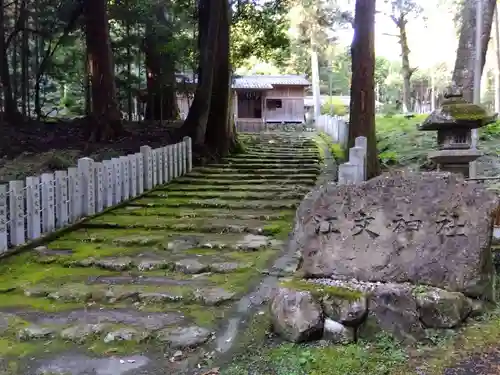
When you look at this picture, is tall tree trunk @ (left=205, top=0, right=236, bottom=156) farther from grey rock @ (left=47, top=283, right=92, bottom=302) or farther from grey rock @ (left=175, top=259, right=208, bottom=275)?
grey rock @ (left=47, top=283, right=92, bottom=302)

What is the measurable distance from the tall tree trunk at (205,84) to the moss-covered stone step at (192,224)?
5.98 metres

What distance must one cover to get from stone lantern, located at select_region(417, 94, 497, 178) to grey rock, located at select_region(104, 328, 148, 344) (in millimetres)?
5978

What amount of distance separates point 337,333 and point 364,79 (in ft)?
28.5

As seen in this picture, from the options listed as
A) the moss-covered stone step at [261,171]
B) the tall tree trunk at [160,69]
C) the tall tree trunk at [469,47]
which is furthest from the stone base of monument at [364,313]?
the tall tree trunk at [160,69]

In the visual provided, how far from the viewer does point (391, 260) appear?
15.2 ft

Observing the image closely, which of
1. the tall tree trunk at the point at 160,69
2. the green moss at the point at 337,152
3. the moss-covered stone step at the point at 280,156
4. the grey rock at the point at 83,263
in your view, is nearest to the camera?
the grey rock at the point at 83,263

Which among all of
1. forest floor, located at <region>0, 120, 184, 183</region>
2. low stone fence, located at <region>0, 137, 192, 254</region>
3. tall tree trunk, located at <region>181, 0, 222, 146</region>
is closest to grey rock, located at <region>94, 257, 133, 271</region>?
low stone fence, located at <region>0, 137, 192, 254</region>

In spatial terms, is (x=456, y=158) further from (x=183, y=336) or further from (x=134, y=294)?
(x=183, y=336)

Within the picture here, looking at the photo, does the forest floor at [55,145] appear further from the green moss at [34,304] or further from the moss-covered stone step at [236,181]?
the green moss at [34,304]

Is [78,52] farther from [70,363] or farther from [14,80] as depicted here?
[70,363]

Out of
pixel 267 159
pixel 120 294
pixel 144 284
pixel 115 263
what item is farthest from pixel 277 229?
pixel 267 159

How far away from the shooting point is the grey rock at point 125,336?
14.4ft

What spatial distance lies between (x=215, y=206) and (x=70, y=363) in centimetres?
617

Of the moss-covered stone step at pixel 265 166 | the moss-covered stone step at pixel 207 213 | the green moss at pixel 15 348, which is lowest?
the green moss at pixel 15 348
